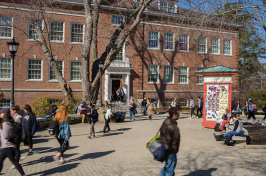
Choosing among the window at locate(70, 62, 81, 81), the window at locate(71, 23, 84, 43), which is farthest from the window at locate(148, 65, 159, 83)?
the window at locate(71, 23, 84, 43)

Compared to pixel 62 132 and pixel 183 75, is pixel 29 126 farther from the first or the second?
pixel 183 75

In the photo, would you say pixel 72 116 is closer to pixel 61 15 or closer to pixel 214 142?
pixel 214 142

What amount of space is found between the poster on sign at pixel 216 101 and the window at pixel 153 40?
15713mm

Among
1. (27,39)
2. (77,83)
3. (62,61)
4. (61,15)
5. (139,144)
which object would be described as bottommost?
(139,144)

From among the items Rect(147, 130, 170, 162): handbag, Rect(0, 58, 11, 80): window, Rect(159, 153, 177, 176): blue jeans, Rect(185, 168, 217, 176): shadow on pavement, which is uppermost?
Rect(0, 58, 11, 80): window

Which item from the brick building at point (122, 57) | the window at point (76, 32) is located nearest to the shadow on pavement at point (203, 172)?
the brick building at point (122, 57)

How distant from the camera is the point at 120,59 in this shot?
1127 inches

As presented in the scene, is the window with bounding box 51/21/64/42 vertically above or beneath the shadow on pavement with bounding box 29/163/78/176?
above

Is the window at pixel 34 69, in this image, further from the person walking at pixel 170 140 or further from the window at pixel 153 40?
the person walking at pixel 170 140

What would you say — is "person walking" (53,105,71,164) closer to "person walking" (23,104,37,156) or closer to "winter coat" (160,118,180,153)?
"person walking" (23,104,37,156)

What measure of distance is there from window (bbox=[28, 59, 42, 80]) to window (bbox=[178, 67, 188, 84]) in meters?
15.9

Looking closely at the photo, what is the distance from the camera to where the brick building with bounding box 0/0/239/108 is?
2452cm

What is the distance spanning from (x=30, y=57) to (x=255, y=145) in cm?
2167

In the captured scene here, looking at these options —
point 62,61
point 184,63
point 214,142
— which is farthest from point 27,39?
point 214,142
